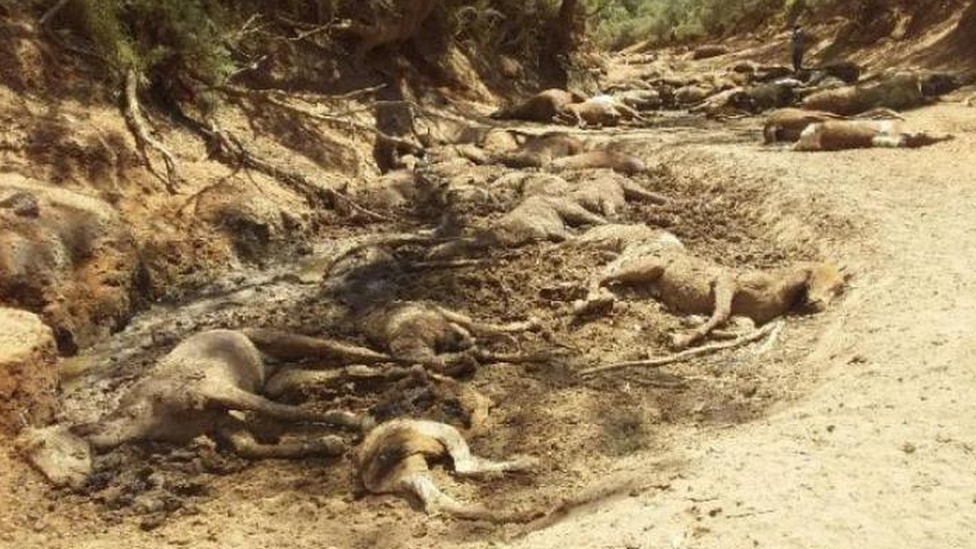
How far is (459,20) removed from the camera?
1712 cm

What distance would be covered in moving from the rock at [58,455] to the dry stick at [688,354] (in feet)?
9.88

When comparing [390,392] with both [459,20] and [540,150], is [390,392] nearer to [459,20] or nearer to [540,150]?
[540,150]

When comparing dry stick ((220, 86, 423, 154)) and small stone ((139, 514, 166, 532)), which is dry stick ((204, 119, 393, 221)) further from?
small stone ((139, 514, 166, 532))

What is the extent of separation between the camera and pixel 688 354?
20.7ft

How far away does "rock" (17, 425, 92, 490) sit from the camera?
509 centimetres

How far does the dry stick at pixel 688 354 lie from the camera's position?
20.3 feet

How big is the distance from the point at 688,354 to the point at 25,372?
13.2 feet

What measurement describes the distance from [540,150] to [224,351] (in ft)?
24.5

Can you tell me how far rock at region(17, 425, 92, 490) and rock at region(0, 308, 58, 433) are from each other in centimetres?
12

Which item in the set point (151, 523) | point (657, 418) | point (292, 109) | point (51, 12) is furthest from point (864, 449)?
point (51, 12)

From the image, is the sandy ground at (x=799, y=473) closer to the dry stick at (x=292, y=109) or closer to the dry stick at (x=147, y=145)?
the dry stick at (x=147, y=145)

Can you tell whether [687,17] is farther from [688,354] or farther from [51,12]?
[688,354]

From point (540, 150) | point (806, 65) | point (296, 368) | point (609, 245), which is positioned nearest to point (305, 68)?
point (540, 150)

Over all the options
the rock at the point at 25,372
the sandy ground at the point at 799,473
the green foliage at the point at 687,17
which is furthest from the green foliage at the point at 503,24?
the rock at the point at 25,372
